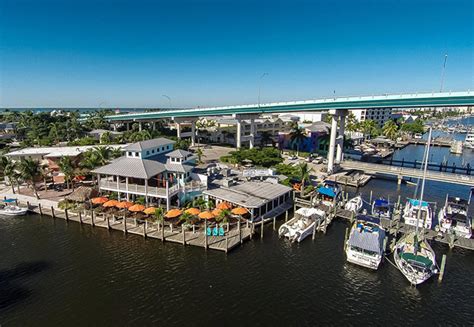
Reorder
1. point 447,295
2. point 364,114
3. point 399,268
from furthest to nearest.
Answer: point 364,114 < point 399,268 < point 447,295

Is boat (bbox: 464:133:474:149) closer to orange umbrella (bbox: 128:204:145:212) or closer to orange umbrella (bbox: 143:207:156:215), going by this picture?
orange umbrella (bbox: 143:207:156:215)

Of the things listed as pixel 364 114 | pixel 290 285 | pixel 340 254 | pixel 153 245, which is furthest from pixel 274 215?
pixel 364 114

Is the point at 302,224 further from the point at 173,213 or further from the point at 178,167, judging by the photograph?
the point at 178,167

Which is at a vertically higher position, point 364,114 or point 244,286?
point 364,114

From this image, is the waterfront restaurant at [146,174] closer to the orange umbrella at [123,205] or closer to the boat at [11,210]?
the orange umbrella at [123,205]

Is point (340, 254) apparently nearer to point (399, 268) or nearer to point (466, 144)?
point (399, 268)

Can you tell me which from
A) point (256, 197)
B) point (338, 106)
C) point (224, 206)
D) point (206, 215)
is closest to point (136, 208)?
point (206, 215)
